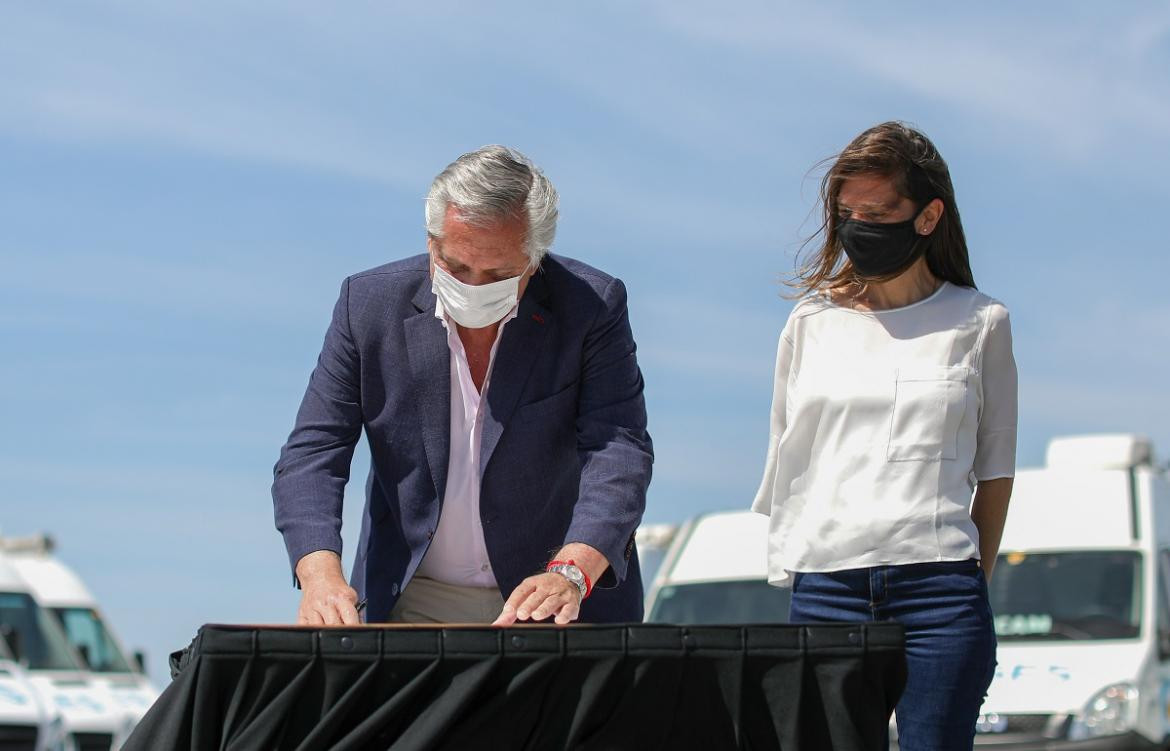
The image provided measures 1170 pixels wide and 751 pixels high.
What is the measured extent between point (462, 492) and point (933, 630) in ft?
3.32

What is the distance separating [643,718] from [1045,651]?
724cm

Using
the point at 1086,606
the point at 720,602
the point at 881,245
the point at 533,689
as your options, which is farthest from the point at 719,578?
the point at 533,689

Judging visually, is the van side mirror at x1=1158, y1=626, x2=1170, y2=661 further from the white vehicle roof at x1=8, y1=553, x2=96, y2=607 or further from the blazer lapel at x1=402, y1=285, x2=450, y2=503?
the white vehicle roof at x1=8, y1=553, x2=96, y2=607

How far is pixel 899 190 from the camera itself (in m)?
3.90

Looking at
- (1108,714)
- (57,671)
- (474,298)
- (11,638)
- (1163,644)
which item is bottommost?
(57,671)

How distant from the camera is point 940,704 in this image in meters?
3.64

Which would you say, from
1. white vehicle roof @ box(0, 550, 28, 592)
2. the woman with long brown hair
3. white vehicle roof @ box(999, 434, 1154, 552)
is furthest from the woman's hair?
white vehicle roof @ box(0, 550, 28, 592)

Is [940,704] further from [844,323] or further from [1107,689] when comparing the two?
[1107,689]

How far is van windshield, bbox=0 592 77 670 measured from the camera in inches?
604

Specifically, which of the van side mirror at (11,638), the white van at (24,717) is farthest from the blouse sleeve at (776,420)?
the van side mirror at (11,638)

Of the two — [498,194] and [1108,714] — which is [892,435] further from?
[1108,714]

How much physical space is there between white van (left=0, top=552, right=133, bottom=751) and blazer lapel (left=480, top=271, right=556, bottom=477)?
39.3 ft

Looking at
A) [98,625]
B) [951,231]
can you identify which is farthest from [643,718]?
[98,625]

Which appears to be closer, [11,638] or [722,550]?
[722,550]
